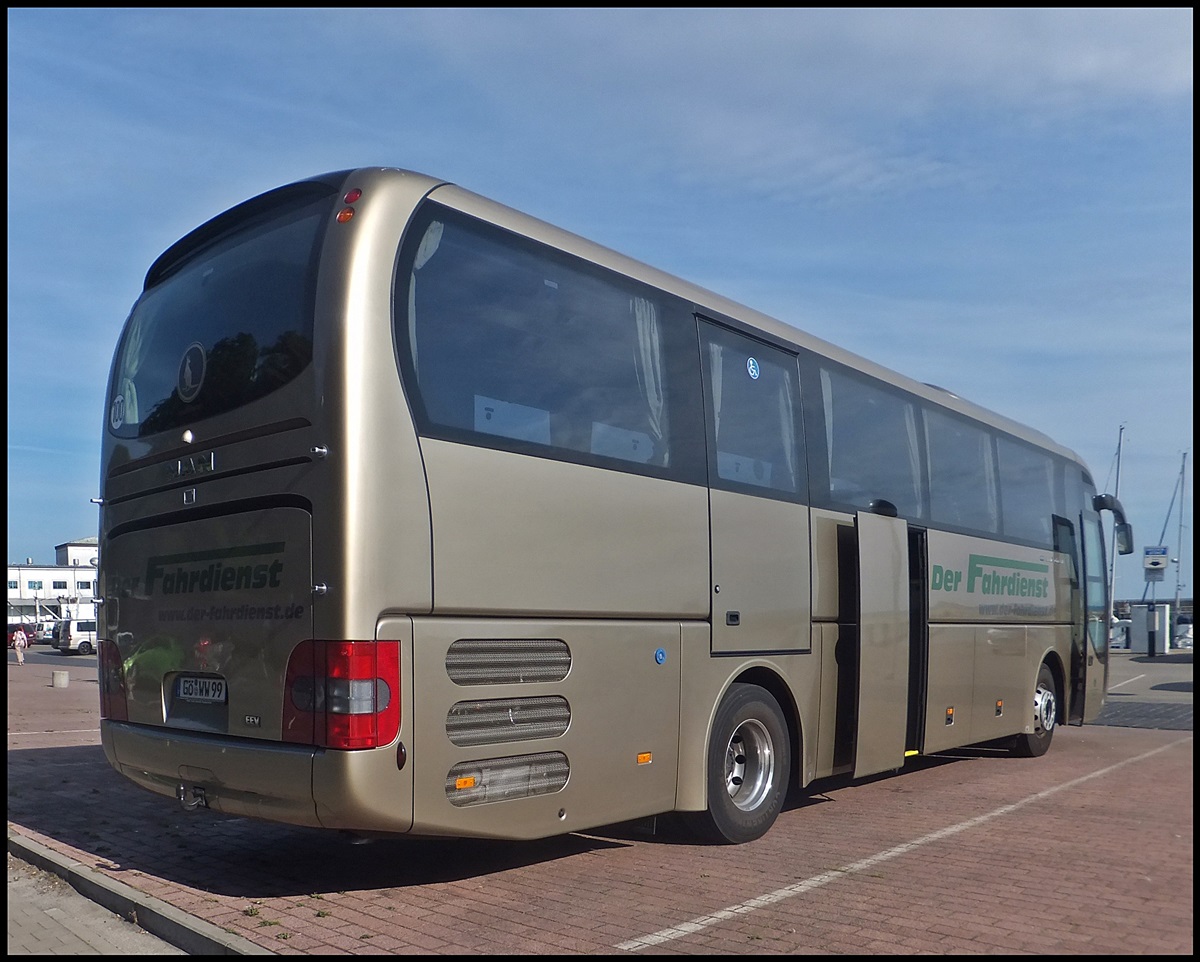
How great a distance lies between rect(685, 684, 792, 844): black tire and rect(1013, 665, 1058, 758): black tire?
609 centimetres

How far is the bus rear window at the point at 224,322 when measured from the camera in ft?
19.4

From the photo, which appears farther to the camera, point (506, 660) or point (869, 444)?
point (869, 444)

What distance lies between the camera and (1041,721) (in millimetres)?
13156

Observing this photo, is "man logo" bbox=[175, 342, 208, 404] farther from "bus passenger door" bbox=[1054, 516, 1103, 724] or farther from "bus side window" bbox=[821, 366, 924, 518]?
"bus passenger door" bbox=[1054, 516, 1103, 724]

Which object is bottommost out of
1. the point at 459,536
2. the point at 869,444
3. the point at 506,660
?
the point at 506,660

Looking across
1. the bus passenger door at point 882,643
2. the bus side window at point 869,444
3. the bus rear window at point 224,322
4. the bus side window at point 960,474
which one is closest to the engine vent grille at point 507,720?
the bus rear window at point 224,322

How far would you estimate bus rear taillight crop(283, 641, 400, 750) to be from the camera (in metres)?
5.35

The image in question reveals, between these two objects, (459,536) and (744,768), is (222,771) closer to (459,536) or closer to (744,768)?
(459,536)

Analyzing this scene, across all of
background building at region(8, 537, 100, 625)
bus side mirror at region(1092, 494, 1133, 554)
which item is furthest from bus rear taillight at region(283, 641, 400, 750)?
background building at region(8, 537, 100, 625)

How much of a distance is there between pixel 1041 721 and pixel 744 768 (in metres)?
6.76

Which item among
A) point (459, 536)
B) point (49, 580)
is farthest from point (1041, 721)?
point (49, 580)

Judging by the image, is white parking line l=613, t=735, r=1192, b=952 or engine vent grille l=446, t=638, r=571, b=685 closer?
white parking line l=613, t=735, r=1192, b=952

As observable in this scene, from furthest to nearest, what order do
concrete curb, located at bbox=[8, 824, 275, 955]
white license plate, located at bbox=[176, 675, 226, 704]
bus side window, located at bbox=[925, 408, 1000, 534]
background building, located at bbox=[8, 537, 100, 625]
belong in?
1. background building, located at bbox=[8, 537, 100, 625]
2. bus side window, located at bbox=[925, 408, 1000, 534]
3. white license plate, located at bbox=[176, 675, 226, 704]
4. concrete curb, located at bbox=[8, 824, 275, 955]

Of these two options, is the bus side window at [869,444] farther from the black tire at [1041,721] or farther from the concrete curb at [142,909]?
the concrete curb at [142,909]
